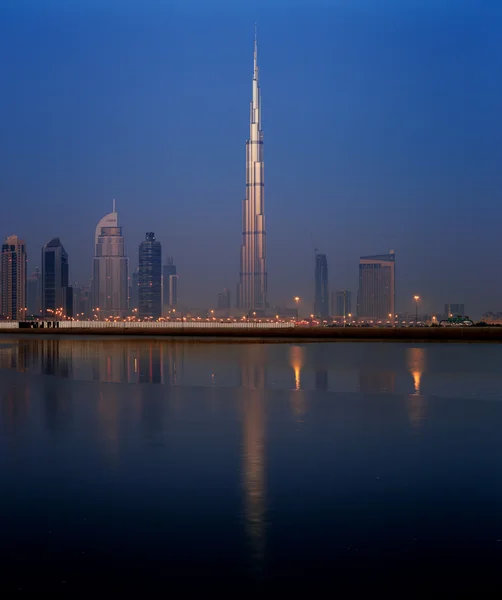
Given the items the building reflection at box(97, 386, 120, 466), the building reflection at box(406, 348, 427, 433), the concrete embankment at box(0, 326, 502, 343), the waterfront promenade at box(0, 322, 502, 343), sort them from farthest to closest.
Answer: the waterfront promenade at box(0, 322, 502, 343)
the concrete embankment at box(0, 326, 502, 343)
the building reflection at box(406, 348, 427, 433)
the building reflection at box(97, 386, 120, 466)

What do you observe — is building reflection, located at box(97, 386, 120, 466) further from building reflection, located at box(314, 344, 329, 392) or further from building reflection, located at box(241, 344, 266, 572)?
building reflection, located at box(314, 344, 329, 392)

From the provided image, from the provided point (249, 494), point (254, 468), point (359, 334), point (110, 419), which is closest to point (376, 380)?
point (110, 419)

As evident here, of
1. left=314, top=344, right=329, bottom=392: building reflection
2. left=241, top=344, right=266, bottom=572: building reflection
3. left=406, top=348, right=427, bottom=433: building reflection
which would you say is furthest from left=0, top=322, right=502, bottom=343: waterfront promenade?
left=241, top=344, right=266, bottom=572: building reflection

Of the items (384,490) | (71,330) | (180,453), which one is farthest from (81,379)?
(71,330)

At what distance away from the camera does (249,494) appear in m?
13.8

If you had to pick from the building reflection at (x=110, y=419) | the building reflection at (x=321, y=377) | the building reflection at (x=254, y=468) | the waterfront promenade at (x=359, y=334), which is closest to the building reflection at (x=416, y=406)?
the building reflection at (x=321, y=377)

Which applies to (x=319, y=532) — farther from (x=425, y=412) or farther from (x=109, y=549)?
(x=425, y=412)

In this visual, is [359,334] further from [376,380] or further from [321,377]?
[376,380]

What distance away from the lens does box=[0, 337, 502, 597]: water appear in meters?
9.54

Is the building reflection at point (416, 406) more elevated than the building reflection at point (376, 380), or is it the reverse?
the building reflection at point (416, 406)

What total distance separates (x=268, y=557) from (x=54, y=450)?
9.80 metres

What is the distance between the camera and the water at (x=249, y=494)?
31.3 ft

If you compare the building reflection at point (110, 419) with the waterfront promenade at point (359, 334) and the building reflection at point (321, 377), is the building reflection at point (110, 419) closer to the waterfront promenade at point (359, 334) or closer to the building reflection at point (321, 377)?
the building reflection at point (321, 377)

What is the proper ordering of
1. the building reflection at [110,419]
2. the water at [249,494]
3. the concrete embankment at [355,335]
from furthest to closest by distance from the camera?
the concrete embankment at [355,335] < the building reflection at [110,419] < the water at [249,494]
